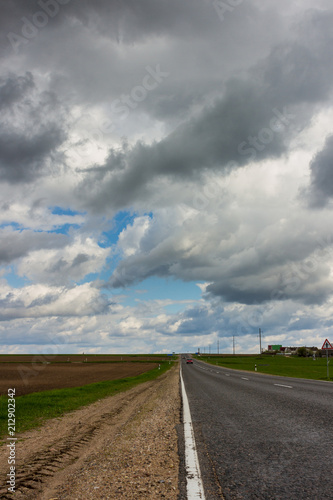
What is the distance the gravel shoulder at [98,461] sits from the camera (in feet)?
14.2

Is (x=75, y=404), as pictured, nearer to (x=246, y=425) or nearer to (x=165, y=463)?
(x=246, y=425)

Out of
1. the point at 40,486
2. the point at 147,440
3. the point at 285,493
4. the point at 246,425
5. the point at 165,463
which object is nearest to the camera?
the point at 285,493

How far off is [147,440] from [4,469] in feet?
8.67

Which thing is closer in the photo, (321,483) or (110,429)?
(321,483)

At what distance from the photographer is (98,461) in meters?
5.76

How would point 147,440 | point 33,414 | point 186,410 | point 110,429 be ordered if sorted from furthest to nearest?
point 33,414 → point 186,410 → point 110,429 → point 147,440

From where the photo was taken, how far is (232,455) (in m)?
5.43

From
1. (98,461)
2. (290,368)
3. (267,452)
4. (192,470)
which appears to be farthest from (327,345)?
(290,368)

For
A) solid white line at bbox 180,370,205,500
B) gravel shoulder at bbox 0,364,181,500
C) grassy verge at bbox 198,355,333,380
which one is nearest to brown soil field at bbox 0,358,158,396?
gravel shoulder at bbox 0,364,181,500

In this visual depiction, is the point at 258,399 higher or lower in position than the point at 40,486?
lower

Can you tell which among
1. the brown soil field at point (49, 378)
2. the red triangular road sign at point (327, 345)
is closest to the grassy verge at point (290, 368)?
the red triangular road sign at point (327, 345)

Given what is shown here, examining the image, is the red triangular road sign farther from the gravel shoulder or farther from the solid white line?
the solid white line

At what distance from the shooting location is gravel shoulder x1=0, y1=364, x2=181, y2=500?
4.34 meters

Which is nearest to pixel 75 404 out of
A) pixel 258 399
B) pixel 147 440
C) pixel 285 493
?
pixel 258 399
